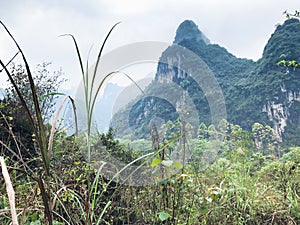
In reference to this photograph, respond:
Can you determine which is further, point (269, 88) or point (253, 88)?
point (269, 88)

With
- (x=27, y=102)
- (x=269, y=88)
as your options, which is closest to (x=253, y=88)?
(x=269, y=88)

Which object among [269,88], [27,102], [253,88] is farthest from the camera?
[269,88]

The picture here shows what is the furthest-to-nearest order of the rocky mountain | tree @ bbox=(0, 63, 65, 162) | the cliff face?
the cliff face, the rocky mountain, tree @ bbox=(0, 63, 65, 162)

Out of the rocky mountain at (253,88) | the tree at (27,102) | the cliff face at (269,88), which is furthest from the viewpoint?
the cliff face at (269,88)

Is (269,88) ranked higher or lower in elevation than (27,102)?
higher

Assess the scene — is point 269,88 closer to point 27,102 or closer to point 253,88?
point 253,88

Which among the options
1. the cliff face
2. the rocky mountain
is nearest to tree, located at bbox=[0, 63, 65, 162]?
the rocky mountain

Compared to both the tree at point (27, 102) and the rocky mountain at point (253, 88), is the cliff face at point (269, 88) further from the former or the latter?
the tree at point (27, 102)

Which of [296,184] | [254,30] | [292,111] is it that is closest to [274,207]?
[296,184]

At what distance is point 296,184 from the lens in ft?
7.11

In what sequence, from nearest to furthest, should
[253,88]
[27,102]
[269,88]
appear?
1. [27,102]
2. [253,88]
3. [269,88]

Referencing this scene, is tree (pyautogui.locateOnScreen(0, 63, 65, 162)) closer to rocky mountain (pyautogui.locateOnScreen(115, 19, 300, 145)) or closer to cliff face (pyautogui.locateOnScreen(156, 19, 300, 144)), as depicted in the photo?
rocky mountain (pyautogui.locateOnScreen(115, 19, 300, 145))

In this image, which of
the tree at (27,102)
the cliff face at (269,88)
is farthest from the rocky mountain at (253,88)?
the tree at (27,102)

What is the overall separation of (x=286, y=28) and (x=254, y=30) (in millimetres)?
5442
